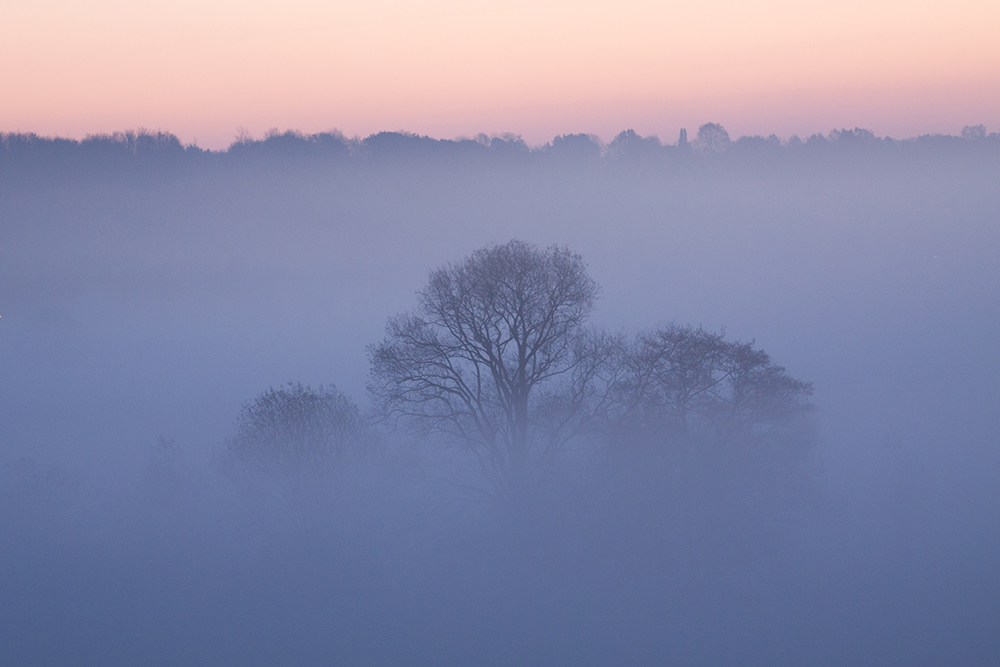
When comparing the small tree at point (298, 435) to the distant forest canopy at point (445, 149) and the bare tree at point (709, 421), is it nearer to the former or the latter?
the bare tree at point (709, 421)

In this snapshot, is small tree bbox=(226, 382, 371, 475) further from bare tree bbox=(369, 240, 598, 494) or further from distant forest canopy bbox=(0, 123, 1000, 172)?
distant forest canopy bbox=(0, 123, 1000, 172)

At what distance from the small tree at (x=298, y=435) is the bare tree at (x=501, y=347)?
4676mm

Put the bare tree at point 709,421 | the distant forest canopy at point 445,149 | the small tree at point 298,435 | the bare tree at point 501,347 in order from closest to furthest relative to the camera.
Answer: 1. the bare tree at point 501,347
2. the bare tree at point 709,421
3. the small tree at point 298,435
4. the distant forest canopy at point 445,149

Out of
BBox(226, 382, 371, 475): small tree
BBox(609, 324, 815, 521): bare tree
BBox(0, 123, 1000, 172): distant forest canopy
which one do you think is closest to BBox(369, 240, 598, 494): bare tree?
BBox(609, 324, 815, 521): bare tree

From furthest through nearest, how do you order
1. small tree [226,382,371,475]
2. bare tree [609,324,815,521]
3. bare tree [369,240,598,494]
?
small tree [226,382,371,475] < bare tree [609,324,815,521] < bare tree [369,240,598,494]

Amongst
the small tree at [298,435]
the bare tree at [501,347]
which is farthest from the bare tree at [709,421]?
the small tree at [298,435]

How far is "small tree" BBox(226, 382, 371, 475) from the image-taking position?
71.9 ft

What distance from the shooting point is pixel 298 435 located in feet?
72.0

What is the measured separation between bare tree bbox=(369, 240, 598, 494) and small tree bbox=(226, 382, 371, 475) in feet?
15.3

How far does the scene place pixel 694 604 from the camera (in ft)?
58.2

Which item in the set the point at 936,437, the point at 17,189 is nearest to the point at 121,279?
the point at 17,189

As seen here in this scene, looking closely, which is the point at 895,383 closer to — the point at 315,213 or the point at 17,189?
the point at 315,213

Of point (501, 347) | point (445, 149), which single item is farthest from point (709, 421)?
point (445, 149)

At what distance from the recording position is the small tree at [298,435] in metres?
21.9
